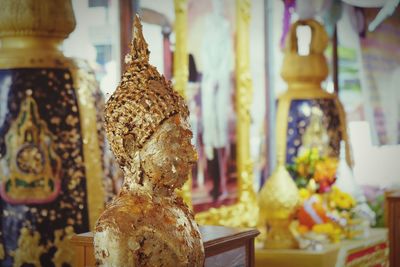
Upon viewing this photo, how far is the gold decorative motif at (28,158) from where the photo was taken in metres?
3.47

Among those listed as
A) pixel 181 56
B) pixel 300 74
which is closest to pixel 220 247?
pixel 181 56

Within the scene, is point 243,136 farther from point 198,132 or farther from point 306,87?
point 306,87

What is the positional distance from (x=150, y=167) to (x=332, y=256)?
323 cm

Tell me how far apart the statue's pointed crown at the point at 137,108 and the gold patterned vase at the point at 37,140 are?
56.0 inches

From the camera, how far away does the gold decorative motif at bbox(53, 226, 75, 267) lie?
3.54 metres

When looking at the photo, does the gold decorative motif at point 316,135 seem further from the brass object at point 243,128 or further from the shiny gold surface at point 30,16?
the shiny gold surface at point 30,16

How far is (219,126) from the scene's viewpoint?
5.50 meters

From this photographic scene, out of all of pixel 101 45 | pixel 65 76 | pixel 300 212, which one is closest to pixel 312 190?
pixel 300 212

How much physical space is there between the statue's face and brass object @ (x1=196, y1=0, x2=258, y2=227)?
354 centimetres

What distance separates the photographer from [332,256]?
201 inches

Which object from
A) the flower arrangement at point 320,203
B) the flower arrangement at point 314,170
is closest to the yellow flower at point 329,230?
the flower arrangement at point 320,203

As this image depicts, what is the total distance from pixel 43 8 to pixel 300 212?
8.26ft

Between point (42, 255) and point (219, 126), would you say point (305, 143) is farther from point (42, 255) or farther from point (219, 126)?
point (42, 255)

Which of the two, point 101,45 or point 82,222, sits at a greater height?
point 101,45
